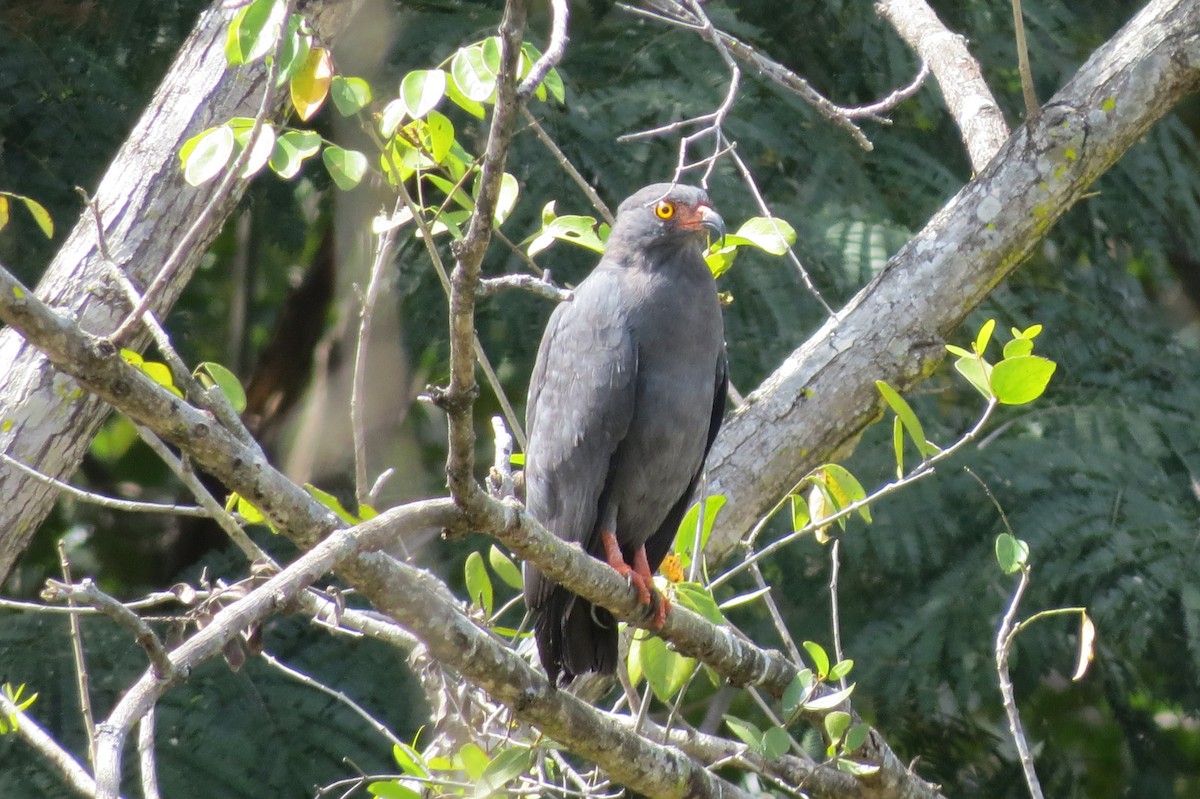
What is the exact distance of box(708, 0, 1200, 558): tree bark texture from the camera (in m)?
3.77

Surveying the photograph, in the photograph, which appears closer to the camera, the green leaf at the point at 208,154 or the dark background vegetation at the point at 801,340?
the green leaf at the point at 208,154

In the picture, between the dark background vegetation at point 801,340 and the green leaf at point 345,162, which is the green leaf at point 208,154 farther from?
the dark background vegetation at point 801,340

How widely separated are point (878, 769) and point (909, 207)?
262cm

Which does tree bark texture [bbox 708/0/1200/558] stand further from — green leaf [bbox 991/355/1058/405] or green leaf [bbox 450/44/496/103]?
green leaf [bbox 450/44/496/103]

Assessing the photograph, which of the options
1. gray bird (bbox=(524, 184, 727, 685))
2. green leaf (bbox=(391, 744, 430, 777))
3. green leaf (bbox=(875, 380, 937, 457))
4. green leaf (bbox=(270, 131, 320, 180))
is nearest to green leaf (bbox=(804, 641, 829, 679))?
green leaf (bbox=(875, 380, 937, 457))

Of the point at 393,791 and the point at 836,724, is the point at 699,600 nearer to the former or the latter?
the point at 836,724

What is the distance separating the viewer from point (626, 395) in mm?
3520

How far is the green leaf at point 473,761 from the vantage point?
2615 millimetres

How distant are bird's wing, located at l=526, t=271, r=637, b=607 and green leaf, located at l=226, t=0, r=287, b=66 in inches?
58.2

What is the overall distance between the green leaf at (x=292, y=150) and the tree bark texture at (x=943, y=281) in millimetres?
1746

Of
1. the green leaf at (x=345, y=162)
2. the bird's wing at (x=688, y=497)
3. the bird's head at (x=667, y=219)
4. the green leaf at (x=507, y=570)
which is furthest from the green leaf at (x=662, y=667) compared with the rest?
the green leaf at (x=345, y=162)

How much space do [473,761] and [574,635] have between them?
89cm

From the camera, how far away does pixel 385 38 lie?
16.0 feet

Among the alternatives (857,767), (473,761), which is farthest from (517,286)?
(857,767)
